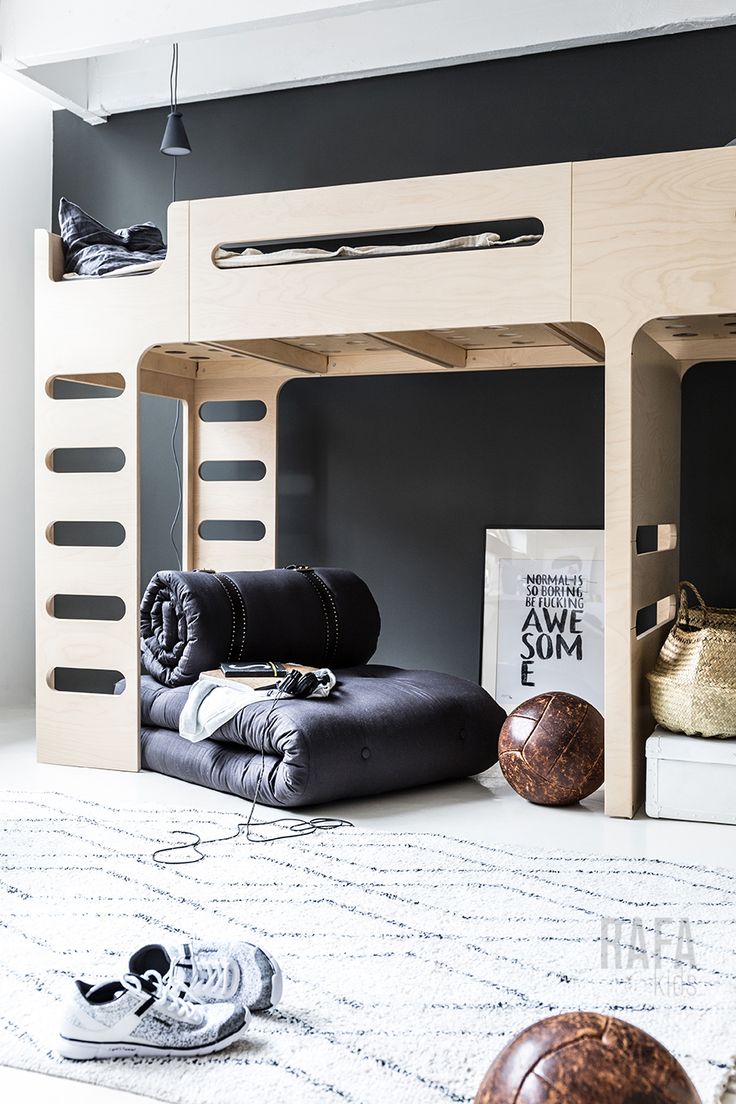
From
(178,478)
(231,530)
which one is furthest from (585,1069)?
(178,478)

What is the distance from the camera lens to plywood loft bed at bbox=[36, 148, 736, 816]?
287cm

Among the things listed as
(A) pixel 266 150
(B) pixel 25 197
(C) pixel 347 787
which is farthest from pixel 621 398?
(B) pixel 25 197

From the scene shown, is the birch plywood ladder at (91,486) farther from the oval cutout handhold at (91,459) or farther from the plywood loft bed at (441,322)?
the oval cutout handhold at (91,459)

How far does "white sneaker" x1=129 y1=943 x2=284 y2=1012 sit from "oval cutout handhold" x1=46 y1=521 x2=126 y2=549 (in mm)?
3098

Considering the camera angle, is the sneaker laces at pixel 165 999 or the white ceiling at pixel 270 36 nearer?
the sneaker laces at pixel 165 999

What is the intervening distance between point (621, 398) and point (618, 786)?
0.95 meters

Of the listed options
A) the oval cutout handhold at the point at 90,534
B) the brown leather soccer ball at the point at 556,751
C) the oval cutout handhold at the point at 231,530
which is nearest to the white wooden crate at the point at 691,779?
the brown leather soccer ball at the point at 556,751

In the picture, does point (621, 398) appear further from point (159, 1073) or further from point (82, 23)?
point (82, 23)

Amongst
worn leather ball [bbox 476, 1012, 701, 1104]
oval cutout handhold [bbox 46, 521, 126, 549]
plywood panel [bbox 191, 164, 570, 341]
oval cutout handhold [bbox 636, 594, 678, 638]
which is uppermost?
plywood panel [bbox 191, 164, 570, 341]

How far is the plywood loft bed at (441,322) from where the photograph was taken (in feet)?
9.41

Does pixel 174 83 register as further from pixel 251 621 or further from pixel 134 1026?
pixel 134 1026

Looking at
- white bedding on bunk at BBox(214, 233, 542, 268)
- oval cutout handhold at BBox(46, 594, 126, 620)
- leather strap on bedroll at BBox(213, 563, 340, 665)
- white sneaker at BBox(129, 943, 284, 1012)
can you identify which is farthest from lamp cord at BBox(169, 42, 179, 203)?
white sneaker at BBox(129, 943, 284, 1012)

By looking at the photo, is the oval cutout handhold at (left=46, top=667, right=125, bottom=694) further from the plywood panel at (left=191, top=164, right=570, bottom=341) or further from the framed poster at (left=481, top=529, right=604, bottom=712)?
the plywood panel at (left=191, top=164, right=570, bottom=341)

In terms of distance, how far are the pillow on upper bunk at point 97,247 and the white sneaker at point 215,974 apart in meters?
2.15
